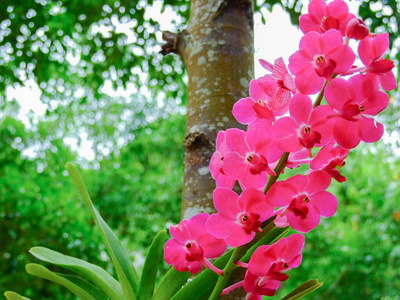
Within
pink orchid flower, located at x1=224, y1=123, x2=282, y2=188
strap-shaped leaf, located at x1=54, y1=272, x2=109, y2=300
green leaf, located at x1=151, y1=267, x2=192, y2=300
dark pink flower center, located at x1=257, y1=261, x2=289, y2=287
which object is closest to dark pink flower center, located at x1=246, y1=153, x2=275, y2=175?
pink orchid flower, located at x1=224, y1=123, x2=282, y2=188

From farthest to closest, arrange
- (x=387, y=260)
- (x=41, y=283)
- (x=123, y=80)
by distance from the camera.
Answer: (x=387, y=260) < (x=41, y=283) < (x=123, y=80)

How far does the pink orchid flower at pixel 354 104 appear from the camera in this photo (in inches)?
15.5

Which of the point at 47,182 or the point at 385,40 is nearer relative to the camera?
the point at 385,40

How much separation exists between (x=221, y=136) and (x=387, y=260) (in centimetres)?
464

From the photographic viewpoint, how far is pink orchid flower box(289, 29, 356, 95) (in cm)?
39

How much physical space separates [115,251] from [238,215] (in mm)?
294

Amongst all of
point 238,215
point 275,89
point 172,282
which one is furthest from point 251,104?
point 172,282

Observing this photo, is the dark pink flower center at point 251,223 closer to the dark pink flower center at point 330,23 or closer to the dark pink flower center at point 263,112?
the dark pink flower center at point 263,112

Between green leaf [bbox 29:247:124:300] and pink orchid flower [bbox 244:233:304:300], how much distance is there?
0.26m

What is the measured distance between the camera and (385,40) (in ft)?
1.34

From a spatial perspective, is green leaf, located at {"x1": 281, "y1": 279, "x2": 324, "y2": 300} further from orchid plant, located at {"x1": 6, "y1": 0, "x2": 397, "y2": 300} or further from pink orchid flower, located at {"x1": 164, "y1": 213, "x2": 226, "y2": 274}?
pink orchid flower, located at {"x1": 164, "y1": 213, "x2": 226, "y2": 274}

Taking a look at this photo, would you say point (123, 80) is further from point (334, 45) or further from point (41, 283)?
point (334, 45)

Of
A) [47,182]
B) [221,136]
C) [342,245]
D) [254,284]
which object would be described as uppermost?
[47,182]

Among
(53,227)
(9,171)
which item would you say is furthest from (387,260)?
(9,171)
